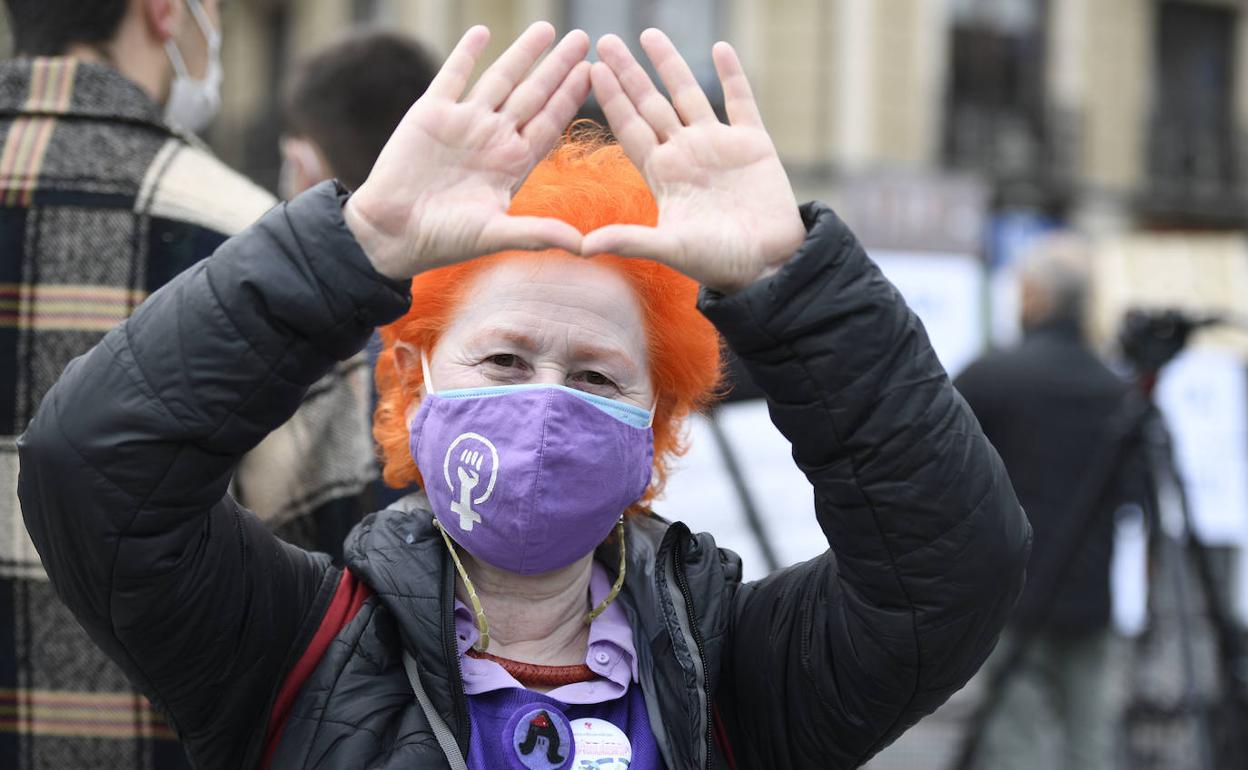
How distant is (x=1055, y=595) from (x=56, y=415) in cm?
349

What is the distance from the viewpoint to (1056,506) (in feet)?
16.0

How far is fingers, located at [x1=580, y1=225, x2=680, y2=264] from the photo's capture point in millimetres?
1420

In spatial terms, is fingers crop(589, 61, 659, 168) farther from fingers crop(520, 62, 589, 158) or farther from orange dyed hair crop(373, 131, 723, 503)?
orange dyed hair crop(373, 131, 723, 503)

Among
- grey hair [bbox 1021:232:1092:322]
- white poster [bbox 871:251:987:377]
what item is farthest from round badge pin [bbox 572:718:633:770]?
white poster [bbox 871:251:987:377]

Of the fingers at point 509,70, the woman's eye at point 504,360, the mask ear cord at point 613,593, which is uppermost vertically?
the fingers at point 509,70

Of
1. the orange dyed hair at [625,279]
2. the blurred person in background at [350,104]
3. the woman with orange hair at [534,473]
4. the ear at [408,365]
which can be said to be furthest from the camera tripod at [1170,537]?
the ear at [408,365]

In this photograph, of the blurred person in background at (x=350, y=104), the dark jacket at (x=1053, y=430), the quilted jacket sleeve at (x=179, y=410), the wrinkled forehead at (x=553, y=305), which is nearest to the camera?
the quilted jacket sleeve at (x=179, y=410)

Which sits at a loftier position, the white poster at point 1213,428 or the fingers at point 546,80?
the fingers at point 546,80

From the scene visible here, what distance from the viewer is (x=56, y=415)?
4.59 feet

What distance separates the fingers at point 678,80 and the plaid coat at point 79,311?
3.01 ft

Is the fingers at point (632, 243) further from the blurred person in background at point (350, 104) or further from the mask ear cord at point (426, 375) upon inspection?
the blurred person in background at point (350, 104)

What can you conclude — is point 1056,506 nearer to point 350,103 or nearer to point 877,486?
point 350,103

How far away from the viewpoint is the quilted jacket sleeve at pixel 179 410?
1385 mm

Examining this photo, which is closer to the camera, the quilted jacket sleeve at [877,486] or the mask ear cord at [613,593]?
the quilted jacket sleeve at [877,486]
